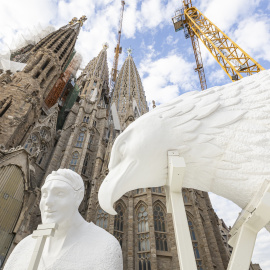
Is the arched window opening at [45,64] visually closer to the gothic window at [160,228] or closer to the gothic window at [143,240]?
the gothic window at [143,240]

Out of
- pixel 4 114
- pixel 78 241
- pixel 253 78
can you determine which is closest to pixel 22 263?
pixel 78 241

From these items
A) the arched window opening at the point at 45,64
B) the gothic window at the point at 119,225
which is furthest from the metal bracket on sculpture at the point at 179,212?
the arched window opening at the point at 45,64

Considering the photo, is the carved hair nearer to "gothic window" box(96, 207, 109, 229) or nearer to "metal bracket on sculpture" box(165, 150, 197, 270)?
"metal bracket on sculpture" box(165, 150, 197, 270)

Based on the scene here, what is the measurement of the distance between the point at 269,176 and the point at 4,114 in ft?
47.1

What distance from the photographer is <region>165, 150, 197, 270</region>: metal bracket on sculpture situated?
118cm

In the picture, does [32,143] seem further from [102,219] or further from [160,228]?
[160,228]

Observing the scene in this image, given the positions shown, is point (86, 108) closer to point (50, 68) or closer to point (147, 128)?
point (50, 68)

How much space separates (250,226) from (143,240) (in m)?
12.0

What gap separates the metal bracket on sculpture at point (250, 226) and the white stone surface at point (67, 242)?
0.88 metres

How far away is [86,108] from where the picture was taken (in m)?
21.8

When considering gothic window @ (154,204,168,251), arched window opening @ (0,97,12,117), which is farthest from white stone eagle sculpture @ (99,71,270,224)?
arched window opening @ (0,97,12,117)

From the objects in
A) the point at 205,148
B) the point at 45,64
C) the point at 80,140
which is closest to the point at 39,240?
the point at 205,148

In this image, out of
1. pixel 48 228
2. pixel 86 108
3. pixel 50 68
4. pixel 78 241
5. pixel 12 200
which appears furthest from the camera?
pixel 86 108

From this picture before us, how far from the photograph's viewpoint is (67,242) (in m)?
1.57
